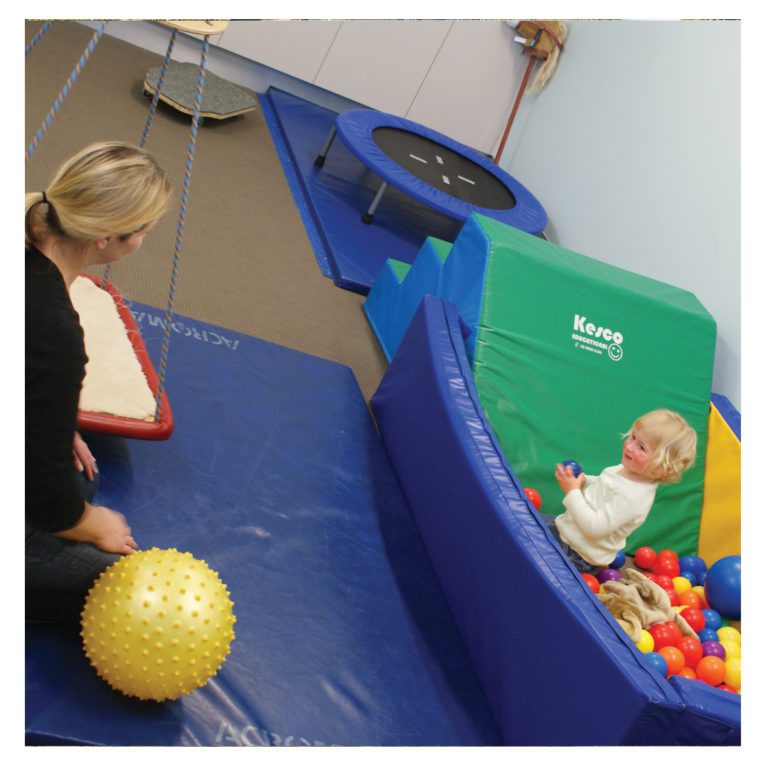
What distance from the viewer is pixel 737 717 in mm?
1903

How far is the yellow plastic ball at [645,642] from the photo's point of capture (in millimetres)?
2680

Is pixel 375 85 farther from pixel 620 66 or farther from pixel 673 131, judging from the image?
pixel 673 131

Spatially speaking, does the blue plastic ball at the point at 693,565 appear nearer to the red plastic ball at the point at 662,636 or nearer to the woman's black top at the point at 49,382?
the red plastic ball at the point at 662,636

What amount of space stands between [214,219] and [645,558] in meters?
2.73

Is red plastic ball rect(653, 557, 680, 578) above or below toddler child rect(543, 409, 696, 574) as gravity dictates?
below

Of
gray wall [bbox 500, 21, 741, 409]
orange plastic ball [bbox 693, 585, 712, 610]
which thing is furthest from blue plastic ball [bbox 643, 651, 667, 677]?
gray wall [bbox 500, 21, 741, 409]

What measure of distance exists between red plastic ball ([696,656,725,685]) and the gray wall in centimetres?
139

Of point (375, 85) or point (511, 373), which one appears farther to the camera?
point (375, 85)

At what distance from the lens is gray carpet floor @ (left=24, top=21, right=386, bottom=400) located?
3.71 meters

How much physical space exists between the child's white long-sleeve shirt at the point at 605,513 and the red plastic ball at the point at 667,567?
57 cm

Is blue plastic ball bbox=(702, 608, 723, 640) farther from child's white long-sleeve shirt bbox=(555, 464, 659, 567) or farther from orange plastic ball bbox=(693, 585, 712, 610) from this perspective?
child's white long-sleeve shirt bbox=(555, 464, 659, 567)

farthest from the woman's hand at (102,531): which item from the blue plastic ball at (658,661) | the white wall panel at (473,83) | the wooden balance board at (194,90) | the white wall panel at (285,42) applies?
the white wall panel at (473,83)

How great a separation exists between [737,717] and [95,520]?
60.7 inches
